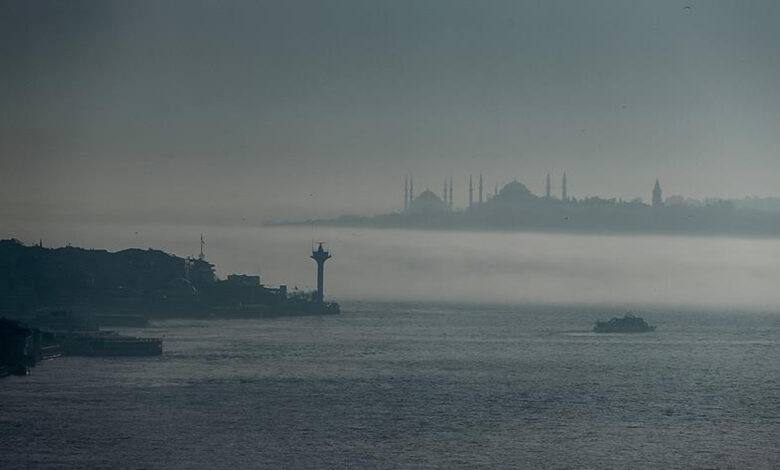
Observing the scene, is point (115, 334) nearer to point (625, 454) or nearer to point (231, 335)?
point (231, 335)

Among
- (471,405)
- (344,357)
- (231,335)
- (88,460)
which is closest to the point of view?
(88,460)

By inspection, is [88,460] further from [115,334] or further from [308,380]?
[115,334]

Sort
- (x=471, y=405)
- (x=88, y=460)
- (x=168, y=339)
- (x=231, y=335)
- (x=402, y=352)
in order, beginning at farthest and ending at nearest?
(x=231, y=335)
(x=168, y=339)
(x=402, y=352)
(x=471, y=405)
(x=88, y=460)

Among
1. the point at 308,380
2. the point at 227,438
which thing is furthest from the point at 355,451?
the point at 308,380

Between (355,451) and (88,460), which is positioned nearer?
(88,460)

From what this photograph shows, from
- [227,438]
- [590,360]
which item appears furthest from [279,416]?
[590,360]

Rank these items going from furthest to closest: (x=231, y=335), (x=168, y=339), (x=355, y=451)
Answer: (x=231, y=335) → (x=168, y=339) → (x=355, y=451)
